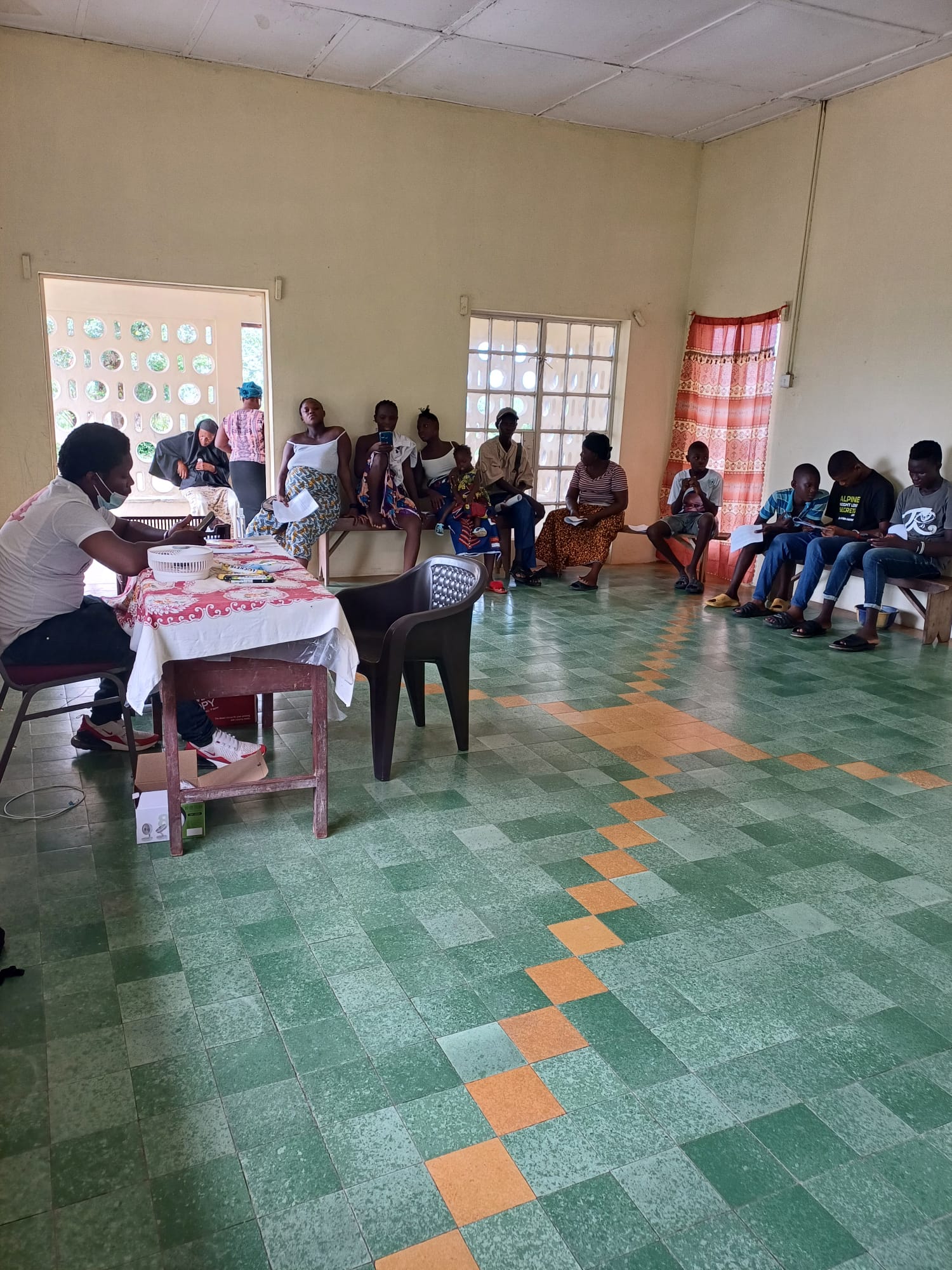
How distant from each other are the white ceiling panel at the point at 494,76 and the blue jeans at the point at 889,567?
371cm

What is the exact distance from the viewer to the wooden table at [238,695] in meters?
2.72

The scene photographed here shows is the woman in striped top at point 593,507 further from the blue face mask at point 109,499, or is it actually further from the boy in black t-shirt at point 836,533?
the blue face mask at point 109,499

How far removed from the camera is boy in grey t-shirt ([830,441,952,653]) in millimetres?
5621

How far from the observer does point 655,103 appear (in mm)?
6832

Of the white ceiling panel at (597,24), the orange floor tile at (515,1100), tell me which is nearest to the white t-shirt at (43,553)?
the orange floor tile at (515,1100)

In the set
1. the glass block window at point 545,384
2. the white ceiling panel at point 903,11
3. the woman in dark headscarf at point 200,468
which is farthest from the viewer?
the glass block window at point 545,384

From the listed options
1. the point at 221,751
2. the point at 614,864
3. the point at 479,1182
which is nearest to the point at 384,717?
the point at 221,751

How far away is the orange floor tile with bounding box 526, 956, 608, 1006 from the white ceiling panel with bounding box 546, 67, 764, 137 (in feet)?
20.0

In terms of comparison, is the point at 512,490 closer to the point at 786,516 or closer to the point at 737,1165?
the point at 786,516

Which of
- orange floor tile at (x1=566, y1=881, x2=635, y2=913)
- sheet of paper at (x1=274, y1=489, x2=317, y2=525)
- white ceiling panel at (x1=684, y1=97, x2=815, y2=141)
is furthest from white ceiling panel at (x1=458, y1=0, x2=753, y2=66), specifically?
orange floor tile at (x1=566, y1=881, x2=635, y2=913)

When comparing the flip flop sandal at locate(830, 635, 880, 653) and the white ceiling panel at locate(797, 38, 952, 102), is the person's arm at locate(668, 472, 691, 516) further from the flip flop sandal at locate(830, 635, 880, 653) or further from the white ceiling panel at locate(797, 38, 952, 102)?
the white ceiling panel at locate(797, 38, 952, 102)

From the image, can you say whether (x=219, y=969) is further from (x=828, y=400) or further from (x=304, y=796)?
(x=828, y=400)

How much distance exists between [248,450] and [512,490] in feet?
6.76

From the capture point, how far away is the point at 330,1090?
1853 mm
